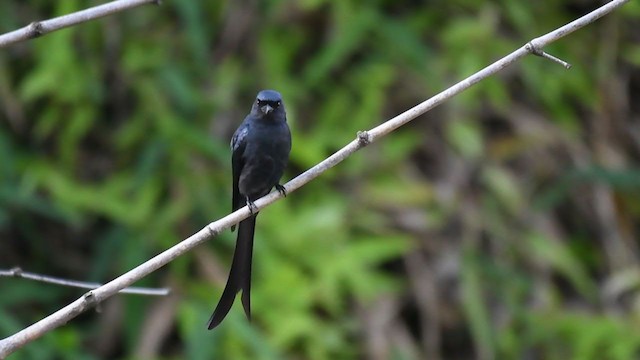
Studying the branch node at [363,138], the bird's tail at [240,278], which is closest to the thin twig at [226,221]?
the branch node at [363,138]

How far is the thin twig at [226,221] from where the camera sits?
2.50m

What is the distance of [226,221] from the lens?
108 inches

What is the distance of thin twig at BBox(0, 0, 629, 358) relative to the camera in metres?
2.50

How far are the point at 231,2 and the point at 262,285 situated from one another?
151cm

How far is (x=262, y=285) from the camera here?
201 inches

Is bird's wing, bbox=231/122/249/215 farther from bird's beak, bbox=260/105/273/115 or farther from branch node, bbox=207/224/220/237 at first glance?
branch node, bbox=207/224/220/237

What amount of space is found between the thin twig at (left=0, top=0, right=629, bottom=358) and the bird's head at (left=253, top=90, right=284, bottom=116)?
2.01ft

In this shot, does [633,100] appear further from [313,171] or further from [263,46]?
[313,171]

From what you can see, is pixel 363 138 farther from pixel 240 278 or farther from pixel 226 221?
pixel 240 278

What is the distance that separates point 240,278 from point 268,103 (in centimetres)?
66

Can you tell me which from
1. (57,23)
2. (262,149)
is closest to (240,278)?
(262,149)

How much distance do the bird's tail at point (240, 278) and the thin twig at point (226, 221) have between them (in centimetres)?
27

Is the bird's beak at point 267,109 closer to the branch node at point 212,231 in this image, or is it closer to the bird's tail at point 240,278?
the bird's tail at point 240,278

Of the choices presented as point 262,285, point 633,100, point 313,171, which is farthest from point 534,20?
point 313,171
